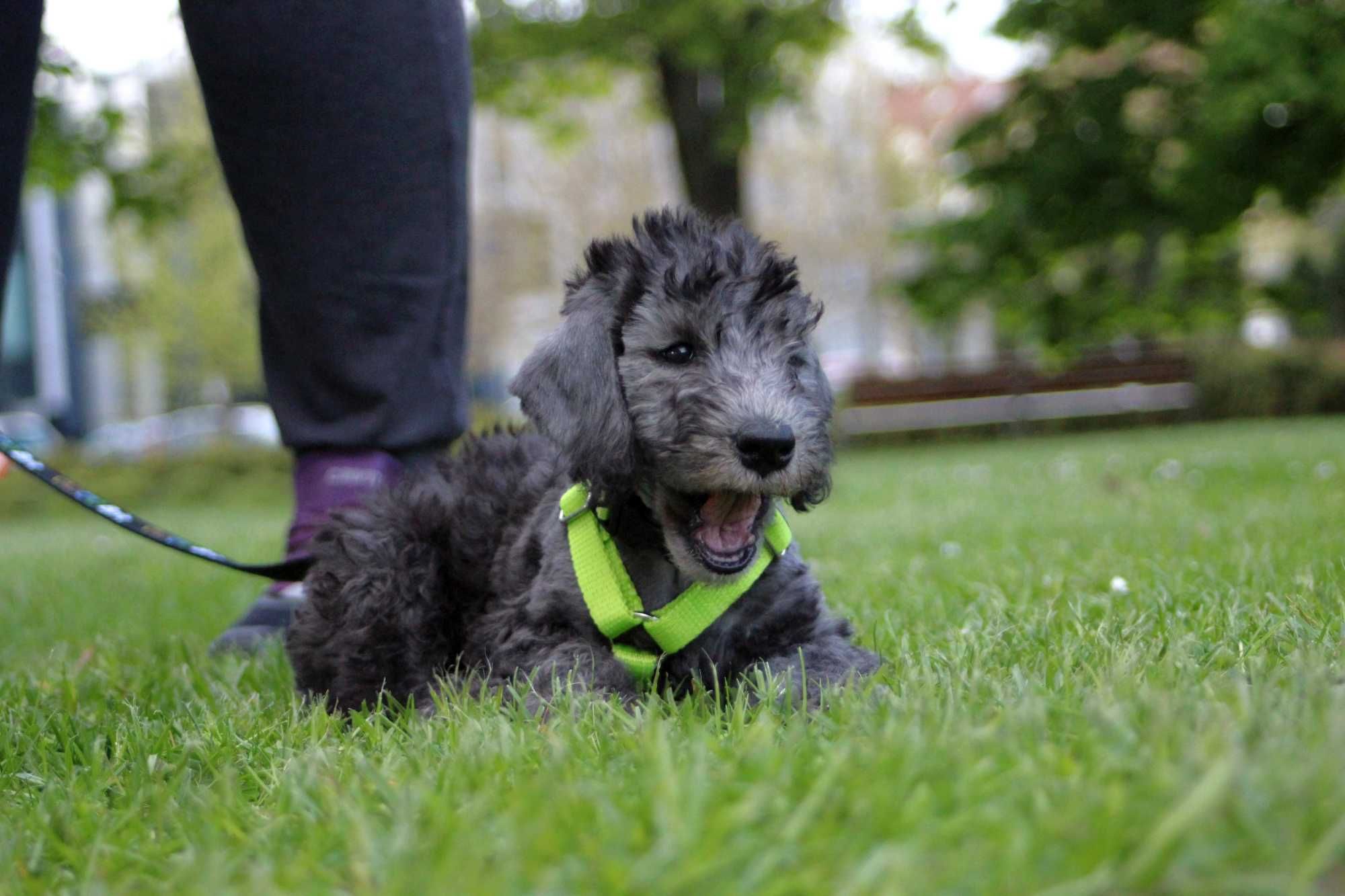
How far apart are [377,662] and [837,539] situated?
3895mm

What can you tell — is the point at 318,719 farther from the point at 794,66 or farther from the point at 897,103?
the point at 897,103

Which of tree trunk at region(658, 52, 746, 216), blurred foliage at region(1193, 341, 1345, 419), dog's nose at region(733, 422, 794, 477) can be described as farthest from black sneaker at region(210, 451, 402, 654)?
blurred foliage at region(1193, 341, 1345, 419)

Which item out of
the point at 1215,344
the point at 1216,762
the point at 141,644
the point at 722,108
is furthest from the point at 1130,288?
the point at 1216,762

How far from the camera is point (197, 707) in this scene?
3.15 meters

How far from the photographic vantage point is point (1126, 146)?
14.7 m

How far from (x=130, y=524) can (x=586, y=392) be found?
1.64m

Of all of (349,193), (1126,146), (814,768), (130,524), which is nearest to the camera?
(814,768)

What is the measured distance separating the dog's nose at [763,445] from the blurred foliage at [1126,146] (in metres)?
9.61

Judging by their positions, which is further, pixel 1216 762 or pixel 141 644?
pixel 141 644

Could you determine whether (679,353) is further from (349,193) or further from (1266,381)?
(1266,381)

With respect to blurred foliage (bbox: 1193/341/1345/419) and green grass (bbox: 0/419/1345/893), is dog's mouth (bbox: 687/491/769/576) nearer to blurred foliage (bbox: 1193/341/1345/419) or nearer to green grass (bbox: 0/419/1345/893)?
green grass (bbox: 0/419/1345/893)

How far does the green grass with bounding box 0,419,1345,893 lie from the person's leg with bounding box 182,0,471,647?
0.85m

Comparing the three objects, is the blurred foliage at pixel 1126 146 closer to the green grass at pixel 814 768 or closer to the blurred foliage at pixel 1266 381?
the blurred foliage at pixel 1266 381

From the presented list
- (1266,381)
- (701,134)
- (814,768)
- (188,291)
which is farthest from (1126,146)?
(188,291)
